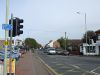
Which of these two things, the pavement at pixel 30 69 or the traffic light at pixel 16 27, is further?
the pavement at pixel 30 69

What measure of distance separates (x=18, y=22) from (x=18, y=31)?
58 cm

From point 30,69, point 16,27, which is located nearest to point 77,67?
point 30,69

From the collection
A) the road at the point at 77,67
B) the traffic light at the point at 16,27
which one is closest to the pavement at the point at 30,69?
the road at the point at 77,67

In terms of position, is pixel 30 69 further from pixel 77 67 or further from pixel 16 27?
pixel 16 27

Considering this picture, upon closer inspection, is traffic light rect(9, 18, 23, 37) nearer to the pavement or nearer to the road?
the pavement

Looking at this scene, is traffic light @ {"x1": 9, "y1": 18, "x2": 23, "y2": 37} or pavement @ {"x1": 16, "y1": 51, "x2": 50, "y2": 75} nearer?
traffic light @ {"x1": 9, "y1": 18, "x2": 23, "y2": 37}

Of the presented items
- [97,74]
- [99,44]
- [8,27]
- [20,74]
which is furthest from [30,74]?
[99,44]

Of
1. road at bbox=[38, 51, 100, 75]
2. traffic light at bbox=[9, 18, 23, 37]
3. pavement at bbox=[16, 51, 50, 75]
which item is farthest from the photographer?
road at bbox=[38, 51, 100, 75]

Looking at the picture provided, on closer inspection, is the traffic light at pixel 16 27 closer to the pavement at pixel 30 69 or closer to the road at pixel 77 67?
the pavement at pixel 30 69

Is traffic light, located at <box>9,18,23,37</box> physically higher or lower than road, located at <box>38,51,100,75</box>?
higher

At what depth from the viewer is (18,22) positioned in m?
19.8

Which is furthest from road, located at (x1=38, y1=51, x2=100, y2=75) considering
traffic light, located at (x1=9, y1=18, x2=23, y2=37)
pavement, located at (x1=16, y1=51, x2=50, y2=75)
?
traffic light, located at (x1=9, y1=18, x2=23, y2=37)

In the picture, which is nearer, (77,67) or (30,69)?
(30,69)

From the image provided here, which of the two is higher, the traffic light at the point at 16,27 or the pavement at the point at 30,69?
the traffic light at the point at 16,27
